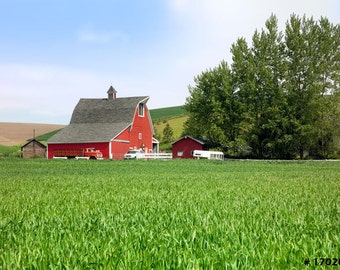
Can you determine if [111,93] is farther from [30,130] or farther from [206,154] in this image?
[30,130]

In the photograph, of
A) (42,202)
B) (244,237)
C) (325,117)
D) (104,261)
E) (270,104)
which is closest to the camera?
(104,261)

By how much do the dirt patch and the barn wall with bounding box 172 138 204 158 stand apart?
3558cm

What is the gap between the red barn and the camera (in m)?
56.6

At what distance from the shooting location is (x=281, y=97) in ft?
160

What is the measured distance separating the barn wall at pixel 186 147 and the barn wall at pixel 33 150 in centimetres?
2113

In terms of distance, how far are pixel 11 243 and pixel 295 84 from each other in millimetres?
50988

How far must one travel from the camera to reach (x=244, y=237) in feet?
12.1

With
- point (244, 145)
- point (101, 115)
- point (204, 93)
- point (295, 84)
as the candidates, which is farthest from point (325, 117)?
point (101, 115)

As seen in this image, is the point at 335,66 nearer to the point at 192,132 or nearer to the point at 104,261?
the point at 192,132

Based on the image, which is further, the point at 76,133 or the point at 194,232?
the point at 76,133

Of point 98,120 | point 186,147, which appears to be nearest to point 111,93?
point 98,120

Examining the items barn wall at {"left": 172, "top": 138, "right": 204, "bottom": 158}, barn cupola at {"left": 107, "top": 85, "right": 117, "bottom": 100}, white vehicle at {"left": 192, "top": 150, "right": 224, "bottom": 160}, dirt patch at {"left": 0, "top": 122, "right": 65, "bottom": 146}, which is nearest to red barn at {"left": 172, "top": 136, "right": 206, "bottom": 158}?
barn wall at {"left": 172, "top": 138, "right": 204, "bottom": 158}

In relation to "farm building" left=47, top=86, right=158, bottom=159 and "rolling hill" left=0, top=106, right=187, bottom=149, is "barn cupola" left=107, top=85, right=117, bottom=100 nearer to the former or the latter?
"farm building" left=47, top=86, right=158, bottom=159

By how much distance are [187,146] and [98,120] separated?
1449 centimetres
